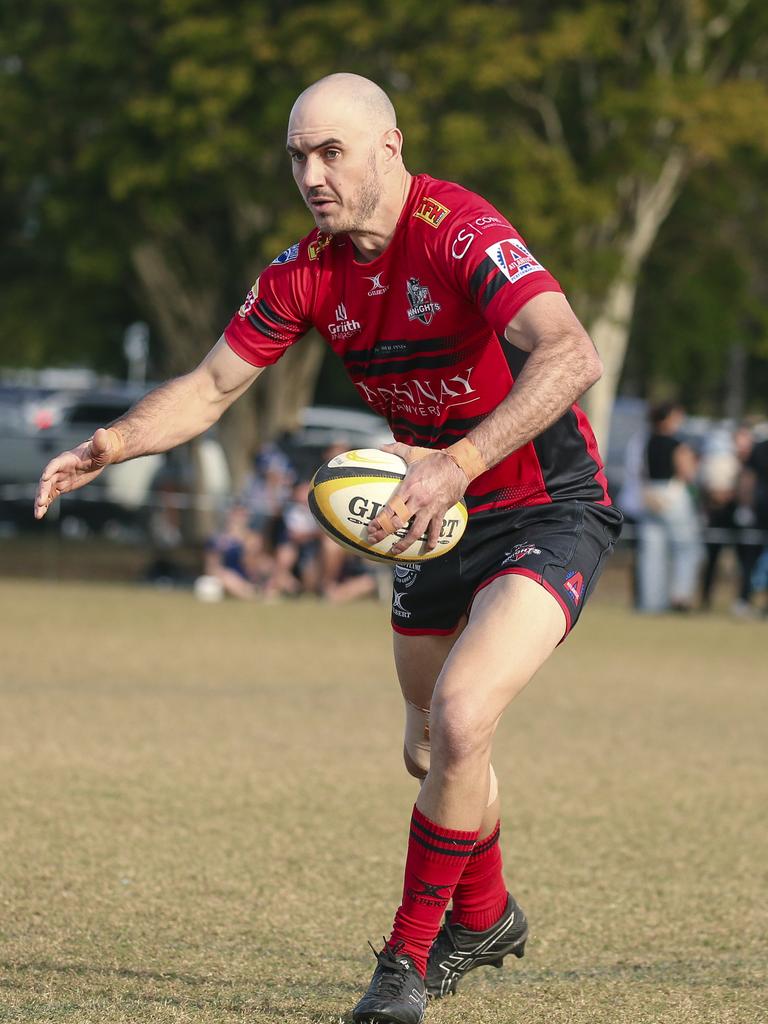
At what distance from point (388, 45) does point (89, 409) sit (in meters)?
11.3

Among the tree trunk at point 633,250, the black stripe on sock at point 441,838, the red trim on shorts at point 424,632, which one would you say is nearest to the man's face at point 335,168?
the red trim on shorts at point 424,632

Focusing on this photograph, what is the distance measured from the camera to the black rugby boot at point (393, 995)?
15.1 ft

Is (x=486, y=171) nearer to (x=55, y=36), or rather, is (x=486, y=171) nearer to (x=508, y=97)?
(x=508, y=97)

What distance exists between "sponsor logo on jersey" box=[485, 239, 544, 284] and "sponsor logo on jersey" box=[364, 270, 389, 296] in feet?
1.32

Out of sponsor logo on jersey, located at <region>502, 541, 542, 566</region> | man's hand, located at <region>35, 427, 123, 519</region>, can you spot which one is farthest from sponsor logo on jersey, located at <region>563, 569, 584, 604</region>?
man's hand, located at <region>35, 427, 123, 519</region>

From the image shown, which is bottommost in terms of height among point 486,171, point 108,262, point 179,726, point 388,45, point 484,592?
point 179,726

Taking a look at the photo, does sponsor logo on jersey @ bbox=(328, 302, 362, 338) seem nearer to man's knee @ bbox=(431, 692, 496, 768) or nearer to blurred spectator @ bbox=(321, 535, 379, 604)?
man's knee @ bbox=(431, 692, 496, 768)

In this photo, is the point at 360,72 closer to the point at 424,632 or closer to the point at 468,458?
the point at 424,632

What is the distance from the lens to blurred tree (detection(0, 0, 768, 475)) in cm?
2239

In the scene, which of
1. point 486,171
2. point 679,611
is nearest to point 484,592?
point 679,611

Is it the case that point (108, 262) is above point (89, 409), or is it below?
above

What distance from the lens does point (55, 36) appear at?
24203 millimetres

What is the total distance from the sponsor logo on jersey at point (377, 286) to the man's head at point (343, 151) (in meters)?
0.16

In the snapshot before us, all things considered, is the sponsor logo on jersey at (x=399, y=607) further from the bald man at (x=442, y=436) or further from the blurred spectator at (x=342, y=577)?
the blurred spectator at (x=342, y=577)
